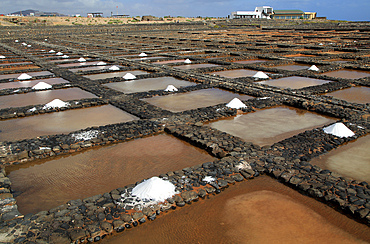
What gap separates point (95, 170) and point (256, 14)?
91130mm

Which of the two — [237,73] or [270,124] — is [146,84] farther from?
[270,124]

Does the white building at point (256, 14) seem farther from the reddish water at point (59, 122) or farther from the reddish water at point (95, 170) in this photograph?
the reddish water at point (95, 170)

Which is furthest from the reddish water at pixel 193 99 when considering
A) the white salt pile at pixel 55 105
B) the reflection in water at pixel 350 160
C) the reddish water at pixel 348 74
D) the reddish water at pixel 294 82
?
the reddish water at pixel 348 74

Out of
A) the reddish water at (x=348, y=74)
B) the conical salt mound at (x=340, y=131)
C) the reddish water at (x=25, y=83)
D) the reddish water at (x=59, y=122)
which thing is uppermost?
the reddish water at (x=348, y=74)

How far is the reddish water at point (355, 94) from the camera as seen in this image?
980cm

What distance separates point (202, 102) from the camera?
9.79m

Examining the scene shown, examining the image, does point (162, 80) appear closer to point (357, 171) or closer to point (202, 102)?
point (202, 102)

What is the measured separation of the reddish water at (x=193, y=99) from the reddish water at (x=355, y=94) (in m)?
3.27

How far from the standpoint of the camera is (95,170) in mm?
5508

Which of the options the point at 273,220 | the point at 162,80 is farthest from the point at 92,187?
the point at 162,80

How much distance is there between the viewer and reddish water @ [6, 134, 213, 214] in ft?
15.6

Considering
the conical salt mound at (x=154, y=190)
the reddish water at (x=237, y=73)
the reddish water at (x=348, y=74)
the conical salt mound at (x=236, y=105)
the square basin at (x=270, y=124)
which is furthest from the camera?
the reddish water at (x=237, y=73)

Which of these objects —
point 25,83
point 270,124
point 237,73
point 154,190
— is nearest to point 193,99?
point 270,124

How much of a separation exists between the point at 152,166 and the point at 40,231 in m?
2.32
